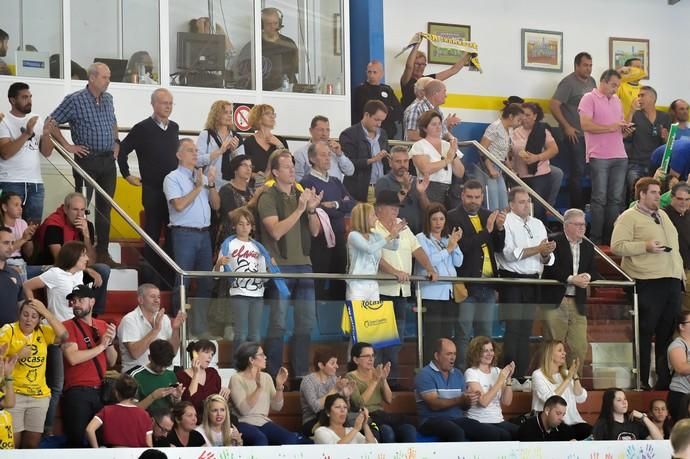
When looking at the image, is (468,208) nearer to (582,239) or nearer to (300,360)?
(582,239)

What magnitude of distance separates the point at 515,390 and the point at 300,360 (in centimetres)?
182

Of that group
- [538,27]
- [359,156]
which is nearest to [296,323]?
[359,156]

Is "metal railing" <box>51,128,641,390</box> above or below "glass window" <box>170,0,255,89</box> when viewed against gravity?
below

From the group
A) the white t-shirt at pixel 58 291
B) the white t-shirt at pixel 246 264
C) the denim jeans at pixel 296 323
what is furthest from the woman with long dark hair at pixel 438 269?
the white t-shirt at pixel 58 291

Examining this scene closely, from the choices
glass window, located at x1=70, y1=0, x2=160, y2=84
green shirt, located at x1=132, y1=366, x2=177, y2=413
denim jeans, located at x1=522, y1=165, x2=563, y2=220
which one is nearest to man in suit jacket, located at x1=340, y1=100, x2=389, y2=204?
denim jeans, located at x1=522, y1=165, x2=563, y2=220

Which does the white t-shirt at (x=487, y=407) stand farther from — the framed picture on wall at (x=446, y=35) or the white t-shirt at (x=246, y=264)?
the framed picture on wall at (x=446, y=35)

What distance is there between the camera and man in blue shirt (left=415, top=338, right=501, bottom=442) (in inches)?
402

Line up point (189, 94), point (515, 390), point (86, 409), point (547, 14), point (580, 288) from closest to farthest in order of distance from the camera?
point (86, 409), point (515, 390), point (580, 288), point (189, 94), point (547, 14)

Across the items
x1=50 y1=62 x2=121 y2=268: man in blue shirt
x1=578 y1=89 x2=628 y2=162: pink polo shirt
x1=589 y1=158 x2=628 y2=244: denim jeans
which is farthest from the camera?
x1=578 y1=89 x2=628 y2=162: pink polo shirt

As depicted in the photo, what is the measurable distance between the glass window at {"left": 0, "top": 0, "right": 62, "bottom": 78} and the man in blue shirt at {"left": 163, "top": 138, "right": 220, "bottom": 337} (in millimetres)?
2689

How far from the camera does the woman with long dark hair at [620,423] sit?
1064 centimetres

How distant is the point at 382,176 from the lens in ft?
38.3

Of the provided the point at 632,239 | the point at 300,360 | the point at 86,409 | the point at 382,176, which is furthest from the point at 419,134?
the point at 86,409

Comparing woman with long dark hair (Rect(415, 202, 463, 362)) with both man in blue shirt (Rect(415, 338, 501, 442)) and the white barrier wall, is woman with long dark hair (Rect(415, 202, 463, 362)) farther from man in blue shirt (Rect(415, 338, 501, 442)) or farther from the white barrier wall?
the white barrier wall
